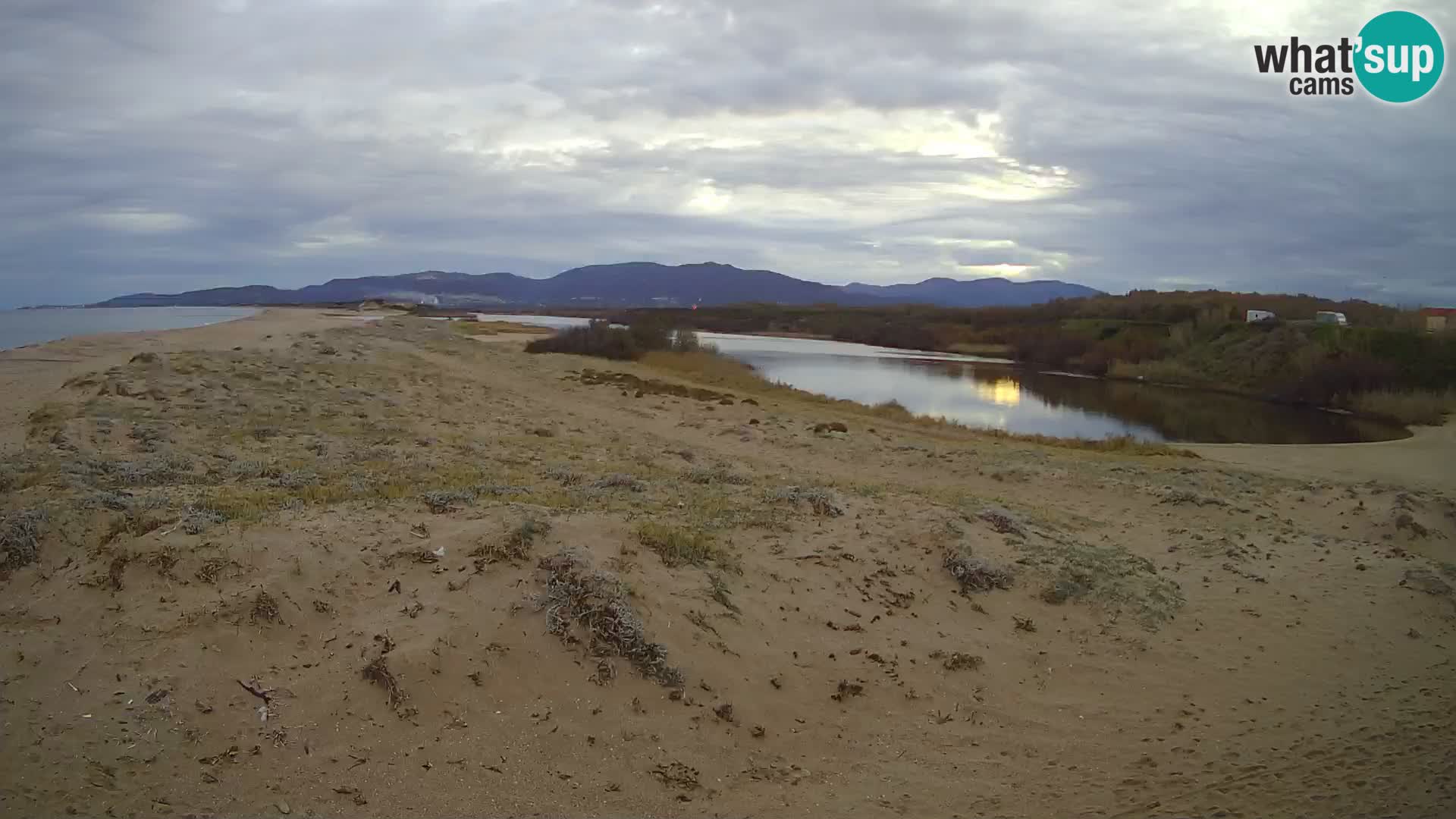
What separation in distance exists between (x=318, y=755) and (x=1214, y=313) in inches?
2216

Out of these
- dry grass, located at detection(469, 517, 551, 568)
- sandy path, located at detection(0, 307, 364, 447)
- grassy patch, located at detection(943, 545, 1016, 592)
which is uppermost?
sandy path, located at detection(0, 307, 364, 447)

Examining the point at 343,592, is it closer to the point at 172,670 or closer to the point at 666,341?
the point at 172,670

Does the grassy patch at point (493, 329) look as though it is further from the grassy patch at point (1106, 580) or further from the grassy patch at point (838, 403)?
the grassy patch at point (1106, 580)

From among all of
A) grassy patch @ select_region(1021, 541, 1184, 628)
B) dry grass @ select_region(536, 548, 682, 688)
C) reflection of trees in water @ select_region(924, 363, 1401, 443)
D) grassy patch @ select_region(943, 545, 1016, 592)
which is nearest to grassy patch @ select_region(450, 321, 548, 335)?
reflection of trees in water @ select_region(924, 363, 1401, 443)

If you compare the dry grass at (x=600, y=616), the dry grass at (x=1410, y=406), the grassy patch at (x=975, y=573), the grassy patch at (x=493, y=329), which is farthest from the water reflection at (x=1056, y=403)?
the dry grass at (x=600, y=616)

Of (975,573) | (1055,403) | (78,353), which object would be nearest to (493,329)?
(1055,403)

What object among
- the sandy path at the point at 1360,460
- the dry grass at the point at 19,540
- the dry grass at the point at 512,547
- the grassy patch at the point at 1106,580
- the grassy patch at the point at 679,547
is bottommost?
the sandy path at the point at 1360,460

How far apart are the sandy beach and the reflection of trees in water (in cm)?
1868

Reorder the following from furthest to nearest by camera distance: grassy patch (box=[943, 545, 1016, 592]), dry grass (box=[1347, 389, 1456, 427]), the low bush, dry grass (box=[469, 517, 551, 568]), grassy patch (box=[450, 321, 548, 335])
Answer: grassy patch (box=[450, 321, 548, 335])
the low bush
dry grass (box=[1347, 389, 1456, 427])
grassy patch (box=[943, 545, 1016, 592])
dry grass (box=[469, 517, 551, 568])

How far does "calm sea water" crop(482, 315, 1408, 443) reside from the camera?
27.3 m

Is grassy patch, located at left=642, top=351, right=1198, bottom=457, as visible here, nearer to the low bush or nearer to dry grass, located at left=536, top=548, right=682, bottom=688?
the low bush

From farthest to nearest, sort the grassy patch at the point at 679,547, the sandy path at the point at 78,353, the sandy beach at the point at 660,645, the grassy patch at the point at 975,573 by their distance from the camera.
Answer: the sandy path at the point at 78,353 → the grassy patch at the point at 975,573 → the grassy patch at the point at 679,547 → the sandy beach at the point at 660,645

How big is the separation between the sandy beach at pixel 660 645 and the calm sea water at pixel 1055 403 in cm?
1783

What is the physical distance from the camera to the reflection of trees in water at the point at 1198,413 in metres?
26.8
